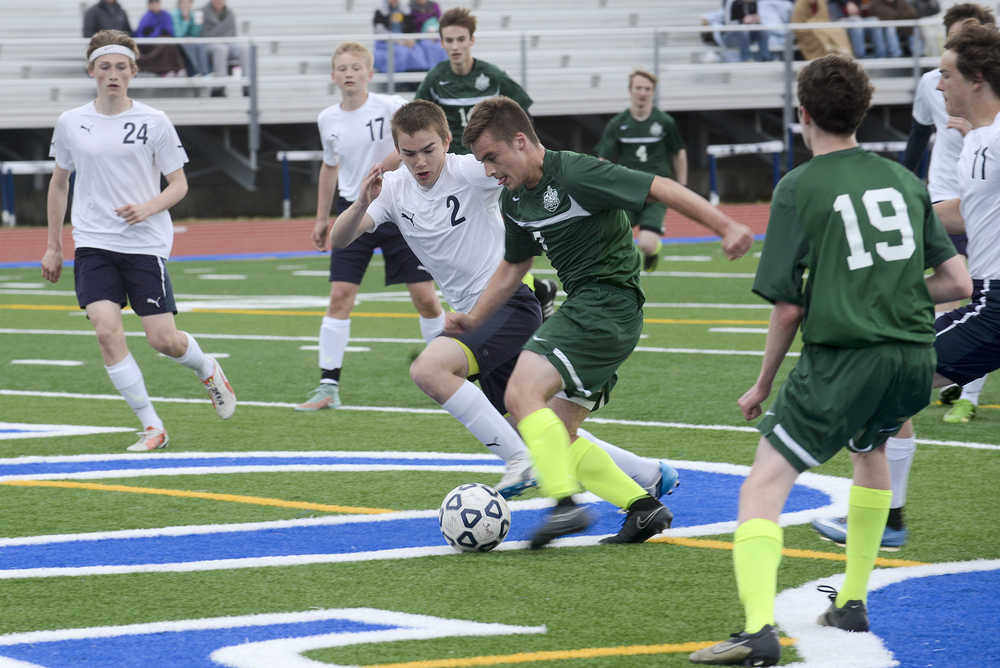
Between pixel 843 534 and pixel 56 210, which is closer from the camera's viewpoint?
pixel 843 534

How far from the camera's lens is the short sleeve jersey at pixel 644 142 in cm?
1703

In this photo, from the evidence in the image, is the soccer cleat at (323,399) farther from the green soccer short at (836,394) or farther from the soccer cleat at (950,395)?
the green soccer short at (836,394)

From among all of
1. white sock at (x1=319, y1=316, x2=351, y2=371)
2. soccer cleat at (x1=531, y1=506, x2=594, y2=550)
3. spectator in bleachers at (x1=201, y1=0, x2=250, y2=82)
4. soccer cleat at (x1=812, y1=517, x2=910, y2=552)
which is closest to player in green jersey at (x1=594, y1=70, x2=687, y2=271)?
white sock at (x1=319, y1=316, x2=351, y2=371)

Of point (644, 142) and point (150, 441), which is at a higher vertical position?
point (644, 142)

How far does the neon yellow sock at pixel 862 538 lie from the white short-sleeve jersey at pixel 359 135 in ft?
20.2

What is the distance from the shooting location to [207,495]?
7.09 meters

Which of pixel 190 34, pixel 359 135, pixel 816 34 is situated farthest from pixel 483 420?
pixel 816 34

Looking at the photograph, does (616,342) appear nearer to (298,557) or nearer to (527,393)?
(527,393)

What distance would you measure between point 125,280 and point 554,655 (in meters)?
4.73

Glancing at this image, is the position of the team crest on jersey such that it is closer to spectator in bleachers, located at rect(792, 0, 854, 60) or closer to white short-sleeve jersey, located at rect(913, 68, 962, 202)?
white short-sleeve jersey, located at rect(913, 68, 962, 202)

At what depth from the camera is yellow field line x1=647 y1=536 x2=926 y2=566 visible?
5.59 metres

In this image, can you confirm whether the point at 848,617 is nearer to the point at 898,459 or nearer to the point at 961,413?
the point at 898,459

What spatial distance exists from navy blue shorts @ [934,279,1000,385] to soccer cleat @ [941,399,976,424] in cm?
225

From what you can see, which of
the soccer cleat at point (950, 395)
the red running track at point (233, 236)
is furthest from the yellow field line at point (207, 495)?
the red running track at point (233, 236)
